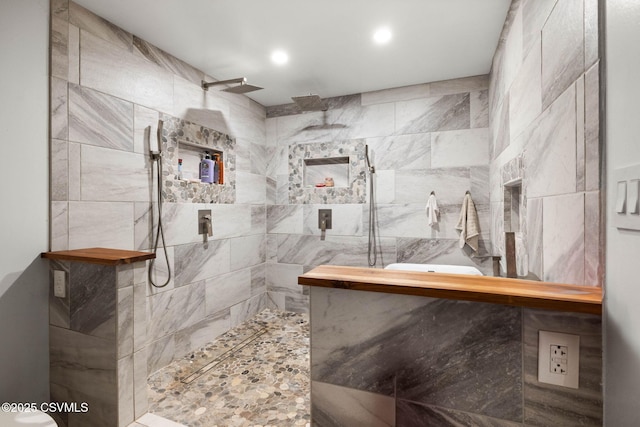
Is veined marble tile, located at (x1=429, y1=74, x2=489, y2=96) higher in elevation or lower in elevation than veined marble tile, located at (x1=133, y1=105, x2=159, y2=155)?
higher

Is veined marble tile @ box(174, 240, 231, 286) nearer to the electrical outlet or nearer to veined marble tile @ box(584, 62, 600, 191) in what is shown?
the electrical outlet

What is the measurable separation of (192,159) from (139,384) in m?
1.74

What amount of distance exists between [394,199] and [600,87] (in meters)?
2.16

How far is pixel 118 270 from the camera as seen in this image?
1.46 meters

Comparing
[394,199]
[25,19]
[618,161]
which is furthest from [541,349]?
[25,19]

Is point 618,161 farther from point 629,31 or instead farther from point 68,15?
point 68,15

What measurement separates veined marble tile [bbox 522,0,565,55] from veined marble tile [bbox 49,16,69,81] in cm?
241

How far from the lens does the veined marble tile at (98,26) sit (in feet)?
5.64

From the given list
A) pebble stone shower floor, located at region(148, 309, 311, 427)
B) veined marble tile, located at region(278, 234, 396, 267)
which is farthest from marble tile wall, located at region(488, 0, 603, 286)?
pebble stone shower floor, located at region(148, 309, 311, 427)

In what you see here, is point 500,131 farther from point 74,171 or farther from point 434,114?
point 74,171

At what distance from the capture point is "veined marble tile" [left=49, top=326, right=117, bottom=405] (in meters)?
1.50

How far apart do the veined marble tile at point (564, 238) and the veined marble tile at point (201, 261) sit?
94.3 inches

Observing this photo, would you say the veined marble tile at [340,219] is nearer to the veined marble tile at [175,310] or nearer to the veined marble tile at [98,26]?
the veined marble tile at [175,310]

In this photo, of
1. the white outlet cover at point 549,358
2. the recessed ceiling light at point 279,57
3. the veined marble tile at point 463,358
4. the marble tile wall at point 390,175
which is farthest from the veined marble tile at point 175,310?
the white outlet cover at point 549,358
